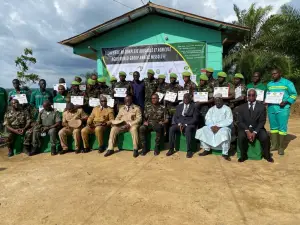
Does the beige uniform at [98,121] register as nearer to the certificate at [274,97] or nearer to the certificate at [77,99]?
the certificate at [77,99]

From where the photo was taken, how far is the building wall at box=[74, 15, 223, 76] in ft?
26.8

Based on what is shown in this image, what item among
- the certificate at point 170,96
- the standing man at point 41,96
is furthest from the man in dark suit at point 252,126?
the standing man at point 41,96

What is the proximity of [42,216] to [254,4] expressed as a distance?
15915mm

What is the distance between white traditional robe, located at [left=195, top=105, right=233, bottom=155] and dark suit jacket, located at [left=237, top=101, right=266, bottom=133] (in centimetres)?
26

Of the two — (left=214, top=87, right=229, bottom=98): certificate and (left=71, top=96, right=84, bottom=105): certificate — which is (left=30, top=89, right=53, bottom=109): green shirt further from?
(left=214, top=87, right=229, bottom=98): certificate

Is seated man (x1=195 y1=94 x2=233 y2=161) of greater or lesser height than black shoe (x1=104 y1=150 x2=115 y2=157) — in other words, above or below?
above

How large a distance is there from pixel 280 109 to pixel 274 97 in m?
0.33

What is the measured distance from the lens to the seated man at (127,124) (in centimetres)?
595

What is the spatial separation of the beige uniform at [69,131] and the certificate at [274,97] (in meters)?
4.73

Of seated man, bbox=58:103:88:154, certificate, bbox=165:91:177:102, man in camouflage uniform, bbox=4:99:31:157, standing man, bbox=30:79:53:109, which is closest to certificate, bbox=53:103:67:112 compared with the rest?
standing man, bbox=30:79:53:109

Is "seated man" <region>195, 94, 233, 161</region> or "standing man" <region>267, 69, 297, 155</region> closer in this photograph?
"seated man" <region>195, 94, 233, 161</region>

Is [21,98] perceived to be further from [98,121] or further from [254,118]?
[254,118]

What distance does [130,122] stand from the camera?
6191mm

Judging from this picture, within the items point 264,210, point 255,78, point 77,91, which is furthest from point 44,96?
point 264,210
